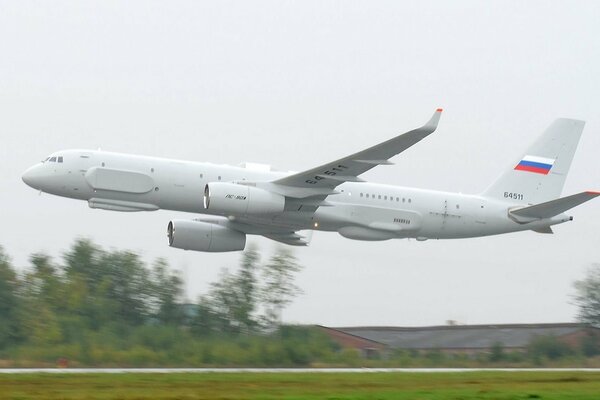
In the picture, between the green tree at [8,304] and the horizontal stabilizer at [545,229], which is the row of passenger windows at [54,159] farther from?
the horizontal stabilizer at [545,229]

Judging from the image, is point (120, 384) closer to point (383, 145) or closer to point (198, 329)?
point (383, 145)

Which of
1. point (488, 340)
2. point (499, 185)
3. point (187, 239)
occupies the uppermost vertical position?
point (499, 185)

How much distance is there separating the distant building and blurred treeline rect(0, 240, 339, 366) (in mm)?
5846

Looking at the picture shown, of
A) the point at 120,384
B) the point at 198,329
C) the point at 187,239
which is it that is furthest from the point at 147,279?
the point at 120,384

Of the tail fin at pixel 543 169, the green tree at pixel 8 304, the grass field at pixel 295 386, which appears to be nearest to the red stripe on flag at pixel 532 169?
the tail fin at pixel 543 169

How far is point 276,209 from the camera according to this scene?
150 ft

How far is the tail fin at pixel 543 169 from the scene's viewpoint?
52.5 meters

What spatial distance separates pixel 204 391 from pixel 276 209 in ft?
61.1

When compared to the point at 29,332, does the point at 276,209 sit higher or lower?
higher

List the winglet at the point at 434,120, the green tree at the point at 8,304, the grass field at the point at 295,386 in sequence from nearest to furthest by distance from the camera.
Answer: the grass field at the point at 295,386 < the winglet at the point at 434,120 < the green tree at the point at 8,304

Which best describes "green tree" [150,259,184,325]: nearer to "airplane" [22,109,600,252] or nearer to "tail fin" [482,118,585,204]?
"airplane" [22,109,600,252]

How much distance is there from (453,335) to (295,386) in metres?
38.2

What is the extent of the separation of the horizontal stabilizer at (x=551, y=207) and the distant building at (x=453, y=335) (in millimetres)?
9321

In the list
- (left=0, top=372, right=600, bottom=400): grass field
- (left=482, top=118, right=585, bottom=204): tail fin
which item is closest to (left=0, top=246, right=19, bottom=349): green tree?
(left=0, top=372, right=600, bottom=400): grass field
